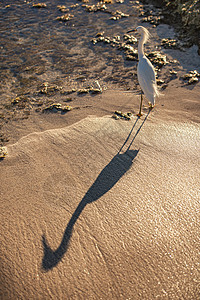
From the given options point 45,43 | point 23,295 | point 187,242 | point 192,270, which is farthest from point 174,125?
point 45,43

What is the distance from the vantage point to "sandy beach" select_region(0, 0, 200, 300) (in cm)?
198

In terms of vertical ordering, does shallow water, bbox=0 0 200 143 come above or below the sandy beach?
above

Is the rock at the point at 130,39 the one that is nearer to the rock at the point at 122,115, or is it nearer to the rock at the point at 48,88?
the rock at the point at 48,88

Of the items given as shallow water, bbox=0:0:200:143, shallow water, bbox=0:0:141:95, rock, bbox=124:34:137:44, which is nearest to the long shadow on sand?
shallow water, bbox=0:0:200:143

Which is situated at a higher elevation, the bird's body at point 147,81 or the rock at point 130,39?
the rock at point 130,39

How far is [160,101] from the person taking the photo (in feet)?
14.3

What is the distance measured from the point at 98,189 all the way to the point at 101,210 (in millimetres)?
287

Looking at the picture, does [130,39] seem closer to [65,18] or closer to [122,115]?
[65,18]

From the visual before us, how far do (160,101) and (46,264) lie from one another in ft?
11.2

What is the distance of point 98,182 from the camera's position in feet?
9.00

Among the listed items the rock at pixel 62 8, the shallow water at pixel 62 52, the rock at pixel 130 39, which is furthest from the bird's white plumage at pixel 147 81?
the rock at pixel 62 8

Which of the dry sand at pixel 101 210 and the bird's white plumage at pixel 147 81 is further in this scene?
the bird's white plumage at pixel 147 81

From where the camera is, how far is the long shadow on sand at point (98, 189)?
2.10m

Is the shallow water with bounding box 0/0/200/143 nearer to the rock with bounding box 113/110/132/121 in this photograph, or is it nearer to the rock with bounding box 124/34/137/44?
the rock with bounding box 124/34/137/44
